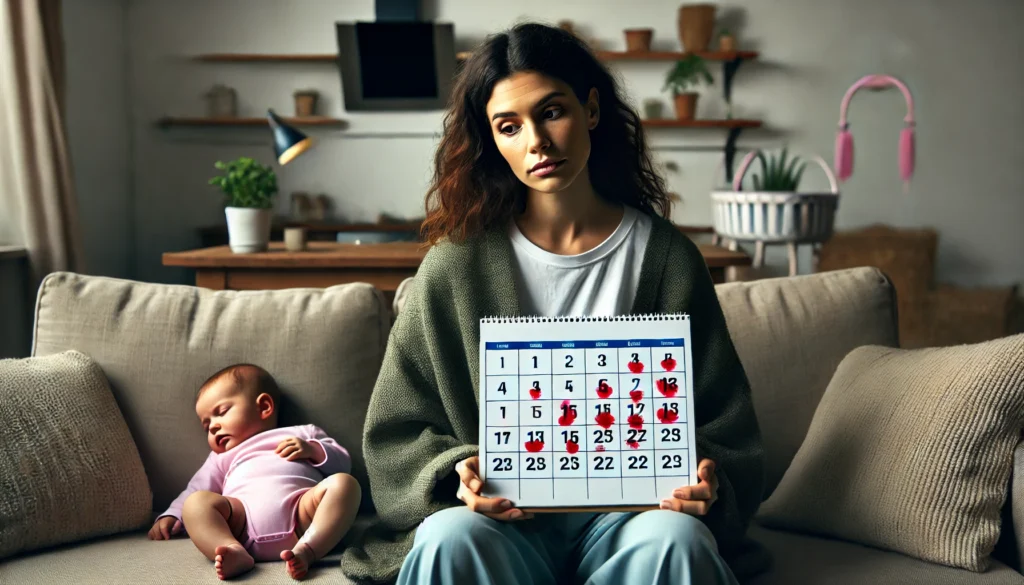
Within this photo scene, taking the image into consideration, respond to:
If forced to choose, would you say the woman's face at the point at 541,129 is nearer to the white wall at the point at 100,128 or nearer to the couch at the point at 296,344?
the couch at the point at 296,344

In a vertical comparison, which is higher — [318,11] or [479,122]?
[318,11]

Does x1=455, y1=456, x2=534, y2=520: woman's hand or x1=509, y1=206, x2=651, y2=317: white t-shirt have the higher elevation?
x1=509, y1=206, x2=651, y2=317: white t-shirt

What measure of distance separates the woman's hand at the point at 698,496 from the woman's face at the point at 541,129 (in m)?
0.43

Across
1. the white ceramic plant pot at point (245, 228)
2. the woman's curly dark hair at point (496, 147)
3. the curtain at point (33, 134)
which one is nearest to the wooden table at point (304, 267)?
the white ceramic plant pot at point (245, 228)

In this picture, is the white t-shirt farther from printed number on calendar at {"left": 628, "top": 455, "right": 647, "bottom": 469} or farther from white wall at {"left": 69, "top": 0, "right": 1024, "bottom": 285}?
white wall at {"left": 69, "top": 0, "right": 1024, "bottom": 285}

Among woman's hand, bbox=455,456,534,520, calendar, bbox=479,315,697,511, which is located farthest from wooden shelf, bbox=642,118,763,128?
woman's hand, bbox=455,456,534,520

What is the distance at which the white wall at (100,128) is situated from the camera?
4.34m

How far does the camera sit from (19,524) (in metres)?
1.42

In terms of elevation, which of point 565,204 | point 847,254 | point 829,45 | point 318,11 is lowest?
point 847,254

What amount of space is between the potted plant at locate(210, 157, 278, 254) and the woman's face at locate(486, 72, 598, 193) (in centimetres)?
168

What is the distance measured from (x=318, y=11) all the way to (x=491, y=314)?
4.05 metres

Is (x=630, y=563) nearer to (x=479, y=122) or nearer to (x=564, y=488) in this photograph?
(x=564, y=488)

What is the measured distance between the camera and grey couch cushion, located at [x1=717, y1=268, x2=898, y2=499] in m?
1.68

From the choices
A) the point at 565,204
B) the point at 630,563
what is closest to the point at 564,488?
the point at 630,563
